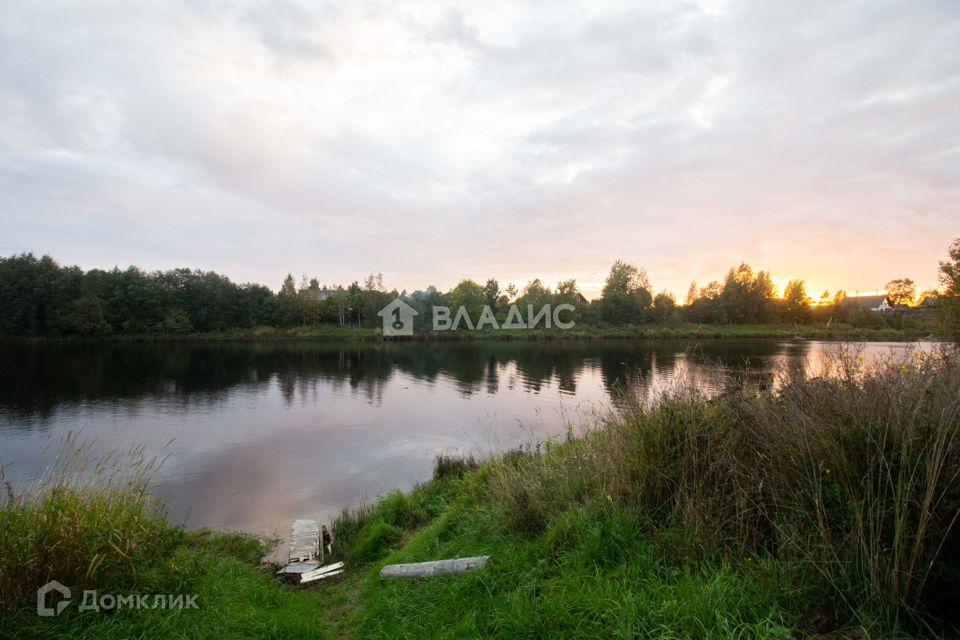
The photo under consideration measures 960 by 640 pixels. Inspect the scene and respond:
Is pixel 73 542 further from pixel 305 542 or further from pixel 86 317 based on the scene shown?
pixel 86 317

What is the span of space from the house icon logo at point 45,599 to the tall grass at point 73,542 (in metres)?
0.06

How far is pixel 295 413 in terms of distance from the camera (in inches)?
835

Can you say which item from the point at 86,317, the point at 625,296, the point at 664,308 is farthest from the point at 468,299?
the point at 86,317

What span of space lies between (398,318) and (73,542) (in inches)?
2684

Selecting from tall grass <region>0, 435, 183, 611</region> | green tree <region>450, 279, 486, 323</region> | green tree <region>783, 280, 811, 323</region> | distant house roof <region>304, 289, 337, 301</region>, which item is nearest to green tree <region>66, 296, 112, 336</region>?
distant house roof <region>304, 289, 337, 301</region>

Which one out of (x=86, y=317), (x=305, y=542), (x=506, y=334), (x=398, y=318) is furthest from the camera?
(x=398, y=318)

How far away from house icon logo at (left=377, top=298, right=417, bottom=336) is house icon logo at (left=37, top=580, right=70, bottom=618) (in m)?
65.8

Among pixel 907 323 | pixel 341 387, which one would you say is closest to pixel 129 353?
pixel 341 387

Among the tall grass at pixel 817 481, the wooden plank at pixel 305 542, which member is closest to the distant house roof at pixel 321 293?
the wooden plank at pixel 305 542

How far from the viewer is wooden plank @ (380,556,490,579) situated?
14.0 ft

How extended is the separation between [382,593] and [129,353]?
55179 millimetres

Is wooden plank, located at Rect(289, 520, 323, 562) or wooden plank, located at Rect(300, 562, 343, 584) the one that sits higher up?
wooden plank, located at Rect(300, 562, 343, 584)

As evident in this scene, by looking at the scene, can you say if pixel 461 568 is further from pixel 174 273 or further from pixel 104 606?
pixel 174 273

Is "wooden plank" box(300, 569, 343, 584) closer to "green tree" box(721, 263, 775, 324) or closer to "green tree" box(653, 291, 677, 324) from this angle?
"green tree" box(653, 291, 677, 324)
